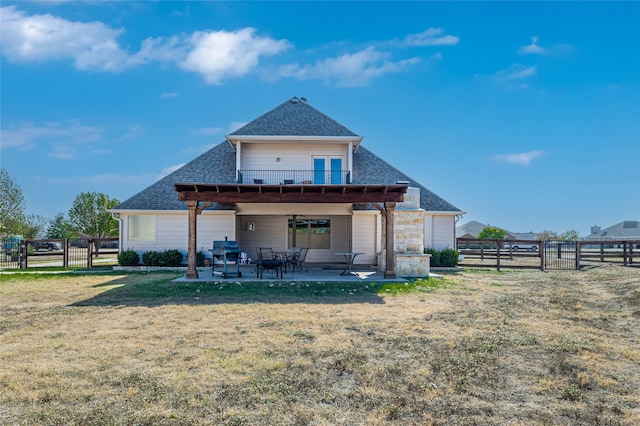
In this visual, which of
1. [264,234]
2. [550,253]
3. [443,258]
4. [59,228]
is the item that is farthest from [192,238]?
[59,228]

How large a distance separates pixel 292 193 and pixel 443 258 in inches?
378

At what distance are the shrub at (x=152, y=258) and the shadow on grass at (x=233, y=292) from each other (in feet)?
15.4

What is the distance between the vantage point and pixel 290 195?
43.1 ft

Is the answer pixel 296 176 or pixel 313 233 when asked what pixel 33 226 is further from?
pixel 296 176

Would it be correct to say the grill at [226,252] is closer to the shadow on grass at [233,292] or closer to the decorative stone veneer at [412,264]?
the shadow on grass at [233,292]

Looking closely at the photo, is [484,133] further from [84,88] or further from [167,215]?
[84,88]

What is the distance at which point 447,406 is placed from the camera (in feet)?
12.1

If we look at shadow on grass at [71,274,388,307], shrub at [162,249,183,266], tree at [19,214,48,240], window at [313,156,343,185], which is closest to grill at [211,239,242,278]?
shadow on grass at [71,274,388,307]

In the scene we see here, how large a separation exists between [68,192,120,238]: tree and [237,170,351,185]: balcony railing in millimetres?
29633

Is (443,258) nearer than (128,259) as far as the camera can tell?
No

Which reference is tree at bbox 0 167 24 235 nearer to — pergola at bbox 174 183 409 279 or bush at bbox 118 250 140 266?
bush at bbox 118 250 140 266

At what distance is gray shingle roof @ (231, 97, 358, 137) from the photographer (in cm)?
→ 1891

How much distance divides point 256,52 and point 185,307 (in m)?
11.1

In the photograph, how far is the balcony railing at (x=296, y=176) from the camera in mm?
19000
